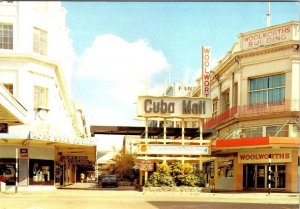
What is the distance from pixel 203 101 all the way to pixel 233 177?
30.3ft

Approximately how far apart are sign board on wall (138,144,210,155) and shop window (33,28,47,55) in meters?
11.4

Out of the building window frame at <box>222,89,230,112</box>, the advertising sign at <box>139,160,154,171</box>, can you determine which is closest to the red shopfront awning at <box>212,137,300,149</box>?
the advertising sign at <box>139,160,154,171</box>

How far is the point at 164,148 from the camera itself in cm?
3447

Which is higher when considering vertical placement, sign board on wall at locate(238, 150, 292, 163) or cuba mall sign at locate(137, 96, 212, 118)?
cuba mall sign at locate(137, 96, 212, 118)

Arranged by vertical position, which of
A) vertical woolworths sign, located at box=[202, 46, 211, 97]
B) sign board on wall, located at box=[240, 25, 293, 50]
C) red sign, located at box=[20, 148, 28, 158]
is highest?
sign board on wall, located at box=[240, 25, 293, 50]

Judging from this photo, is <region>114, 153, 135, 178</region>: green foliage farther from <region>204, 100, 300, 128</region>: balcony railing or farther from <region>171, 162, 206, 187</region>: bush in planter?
<region>171, 162, 206, 187</region>: bush in planter

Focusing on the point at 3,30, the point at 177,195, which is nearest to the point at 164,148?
the point at 177,195

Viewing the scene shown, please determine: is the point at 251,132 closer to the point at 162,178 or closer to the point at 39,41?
the point at 162,178

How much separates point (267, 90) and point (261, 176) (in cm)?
686

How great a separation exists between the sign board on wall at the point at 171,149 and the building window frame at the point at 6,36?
12.7 meters

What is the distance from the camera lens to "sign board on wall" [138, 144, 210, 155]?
1347 inches

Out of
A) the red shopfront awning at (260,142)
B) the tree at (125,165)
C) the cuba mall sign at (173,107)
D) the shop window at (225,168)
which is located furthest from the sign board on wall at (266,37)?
the tree at (125,165)

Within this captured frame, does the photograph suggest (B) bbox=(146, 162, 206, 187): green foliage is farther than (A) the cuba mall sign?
No

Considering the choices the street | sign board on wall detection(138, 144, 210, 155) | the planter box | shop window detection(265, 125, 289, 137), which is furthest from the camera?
shop window detection(265, 125, 289, 137)
